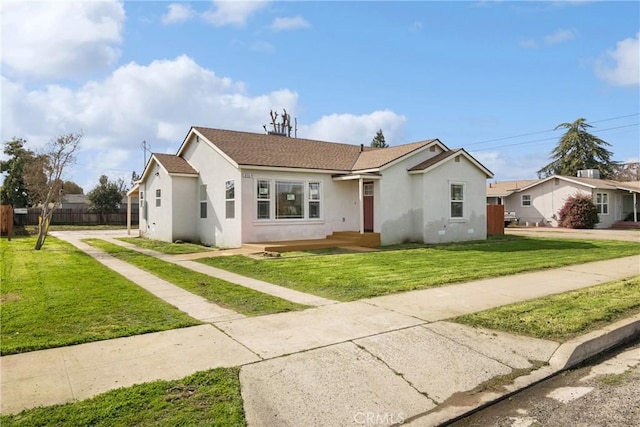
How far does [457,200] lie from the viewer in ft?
62.7

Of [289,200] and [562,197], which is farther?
[562,197]

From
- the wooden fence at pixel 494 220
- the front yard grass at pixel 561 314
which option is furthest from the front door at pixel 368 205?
the front yard grass at pixel 561 314

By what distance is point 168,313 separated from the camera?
6.51 metres

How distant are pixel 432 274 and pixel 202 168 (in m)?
12.1

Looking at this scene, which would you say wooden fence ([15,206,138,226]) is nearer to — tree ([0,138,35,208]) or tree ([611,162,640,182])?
tree ([0,138,35,208])

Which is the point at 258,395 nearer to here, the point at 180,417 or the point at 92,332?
the point at 180,417

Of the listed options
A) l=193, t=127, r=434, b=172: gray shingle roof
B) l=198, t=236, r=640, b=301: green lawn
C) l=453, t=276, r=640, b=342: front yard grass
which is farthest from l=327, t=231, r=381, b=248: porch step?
l=453, t=276, r=640, b=342: front yard grass

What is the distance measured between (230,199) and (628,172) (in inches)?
2435

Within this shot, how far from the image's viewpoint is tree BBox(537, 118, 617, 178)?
179 feet

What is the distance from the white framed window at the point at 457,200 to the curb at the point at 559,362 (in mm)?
12613

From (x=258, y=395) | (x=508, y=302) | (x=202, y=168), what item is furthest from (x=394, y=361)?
(x=202, y=168)

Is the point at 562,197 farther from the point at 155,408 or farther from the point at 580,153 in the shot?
the point at 155,408

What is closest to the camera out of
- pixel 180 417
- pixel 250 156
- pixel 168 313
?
pixel 180 417

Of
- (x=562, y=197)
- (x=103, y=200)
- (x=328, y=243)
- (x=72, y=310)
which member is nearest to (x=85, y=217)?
(x=103, y=200)
